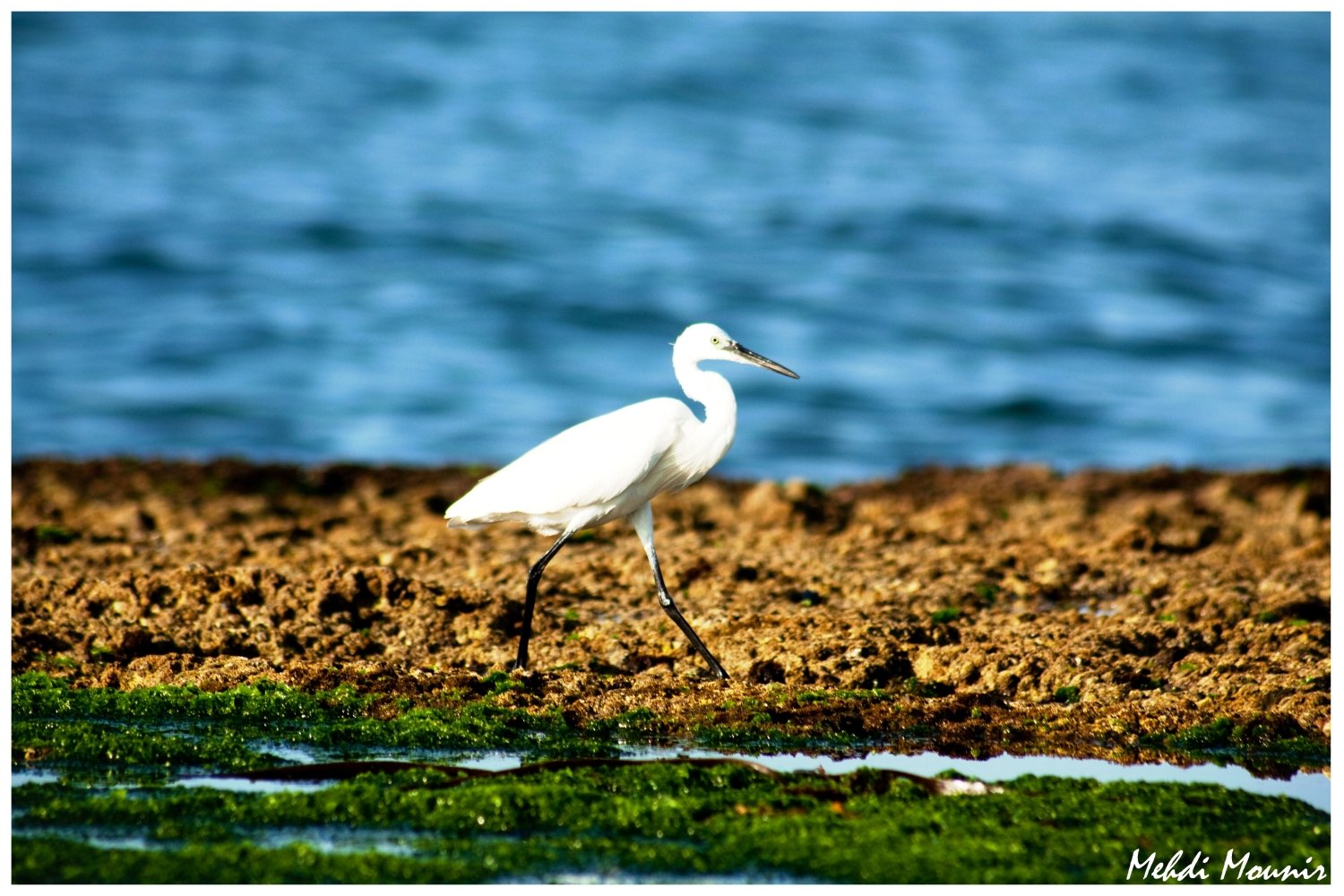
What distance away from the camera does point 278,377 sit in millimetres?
14492

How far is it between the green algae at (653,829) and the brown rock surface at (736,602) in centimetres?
77

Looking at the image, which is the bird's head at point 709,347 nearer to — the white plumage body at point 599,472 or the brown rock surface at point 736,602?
the white plumage body at point 599,472

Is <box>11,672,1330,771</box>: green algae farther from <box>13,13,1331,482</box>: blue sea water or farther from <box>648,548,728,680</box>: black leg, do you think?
<box>13,13,1331,482</box>: blue sea water

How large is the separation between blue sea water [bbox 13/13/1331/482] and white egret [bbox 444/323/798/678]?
6.45 meters

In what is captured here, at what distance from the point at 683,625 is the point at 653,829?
1735 mm

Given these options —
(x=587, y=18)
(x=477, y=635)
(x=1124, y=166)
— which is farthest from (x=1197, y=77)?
(x=477, y=635)

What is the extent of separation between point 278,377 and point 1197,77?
21098 mm

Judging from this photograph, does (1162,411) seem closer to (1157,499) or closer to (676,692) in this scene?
(1157,499)

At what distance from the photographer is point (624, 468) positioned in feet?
19.2

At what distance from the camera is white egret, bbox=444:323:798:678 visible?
588 cm

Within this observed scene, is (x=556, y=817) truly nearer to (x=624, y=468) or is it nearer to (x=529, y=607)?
(x=529, y=607)

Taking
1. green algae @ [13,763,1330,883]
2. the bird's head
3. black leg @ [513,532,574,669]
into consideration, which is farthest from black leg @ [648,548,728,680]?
green algae @ [13,763,1330,883]

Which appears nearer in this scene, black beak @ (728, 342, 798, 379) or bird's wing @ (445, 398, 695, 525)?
bird's wing @ (445, 398, 695, 525)

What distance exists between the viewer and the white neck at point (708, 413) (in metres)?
6.12
